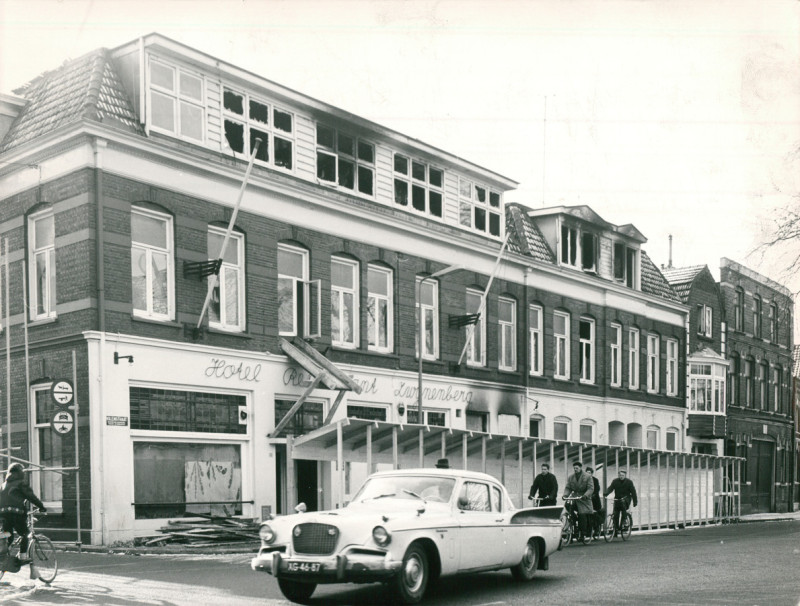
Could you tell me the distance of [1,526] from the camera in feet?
44.0

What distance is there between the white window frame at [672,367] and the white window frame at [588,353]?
6.58 metres

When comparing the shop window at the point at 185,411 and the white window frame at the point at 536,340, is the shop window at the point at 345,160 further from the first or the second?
the white window frame at the point at 536,340

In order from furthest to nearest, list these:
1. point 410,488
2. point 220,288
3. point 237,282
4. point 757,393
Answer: point 757,393 < point 237,282 < point 220,288 < point 410,488

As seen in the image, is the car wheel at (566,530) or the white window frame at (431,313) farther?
the white window frame at (431,313)

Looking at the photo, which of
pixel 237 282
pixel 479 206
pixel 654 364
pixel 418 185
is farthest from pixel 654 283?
pixel 237 282

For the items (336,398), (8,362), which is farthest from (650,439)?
(8,362)

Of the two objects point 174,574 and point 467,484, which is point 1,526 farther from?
point 467,484

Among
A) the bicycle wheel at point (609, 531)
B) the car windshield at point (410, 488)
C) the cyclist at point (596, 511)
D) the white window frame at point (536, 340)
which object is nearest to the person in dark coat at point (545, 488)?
the cyclist at point (596, 511)

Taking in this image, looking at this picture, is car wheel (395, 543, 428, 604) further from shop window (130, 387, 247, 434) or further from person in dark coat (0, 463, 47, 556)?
shop window (130, 387, 247, 434)

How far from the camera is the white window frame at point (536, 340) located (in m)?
34.2

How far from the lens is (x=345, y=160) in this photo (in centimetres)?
2644

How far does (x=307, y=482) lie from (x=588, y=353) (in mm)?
15653

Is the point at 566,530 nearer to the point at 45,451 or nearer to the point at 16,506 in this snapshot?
the point at 45,451

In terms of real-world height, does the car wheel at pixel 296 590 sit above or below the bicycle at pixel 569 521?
above
